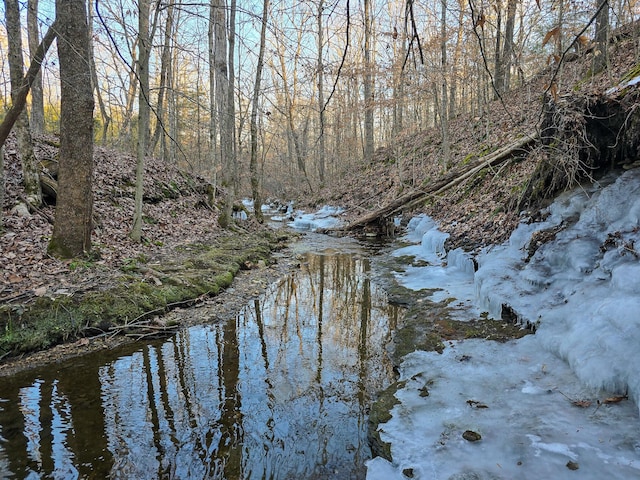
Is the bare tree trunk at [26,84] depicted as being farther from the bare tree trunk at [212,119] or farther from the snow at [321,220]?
the snow at [321,220]

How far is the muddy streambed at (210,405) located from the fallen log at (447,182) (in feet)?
20.5

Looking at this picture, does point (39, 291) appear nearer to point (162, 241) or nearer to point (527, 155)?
point (162, 241)

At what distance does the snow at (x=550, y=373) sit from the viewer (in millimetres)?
2656

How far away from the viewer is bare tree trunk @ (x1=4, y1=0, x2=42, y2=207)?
6.85 m

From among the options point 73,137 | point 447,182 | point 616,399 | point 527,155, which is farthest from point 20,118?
point 527,155

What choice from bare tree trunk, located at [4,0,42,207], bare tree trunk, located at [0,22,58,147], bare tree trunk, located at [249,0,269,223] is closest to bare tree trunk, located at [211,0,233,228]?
bare tree trunk, located at [249,0,269,223]

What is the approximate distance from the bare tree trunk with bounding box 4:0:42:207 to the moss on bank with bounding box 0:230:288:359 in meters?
3.13

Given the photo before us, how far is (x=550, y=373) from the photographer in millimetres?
3619

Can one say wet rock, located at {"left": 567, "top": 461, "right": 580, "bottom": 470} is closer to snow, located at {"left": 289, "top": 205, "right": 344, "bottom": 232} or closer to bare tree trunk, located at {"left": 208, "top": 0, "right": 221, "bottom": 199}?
bare tree trunk, located at {"left": 208, "top": 0, "right": 221, "bottom": 199}

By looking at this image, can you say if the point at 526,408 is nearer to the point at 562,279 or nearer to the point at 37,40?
the point at 562,279

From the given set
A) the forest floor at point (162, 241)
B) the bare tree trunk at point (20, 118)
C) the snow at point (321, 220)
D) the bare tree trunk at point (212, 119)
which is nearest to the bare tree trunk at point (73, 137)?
the forest floor at point (162, 241)

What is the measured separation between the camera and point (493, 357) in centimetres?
415

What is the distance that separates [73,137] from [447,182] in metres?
9.67

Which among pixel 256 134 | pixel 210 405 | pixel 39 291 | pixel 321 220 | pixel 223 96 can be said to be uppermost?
pixel 223 96
